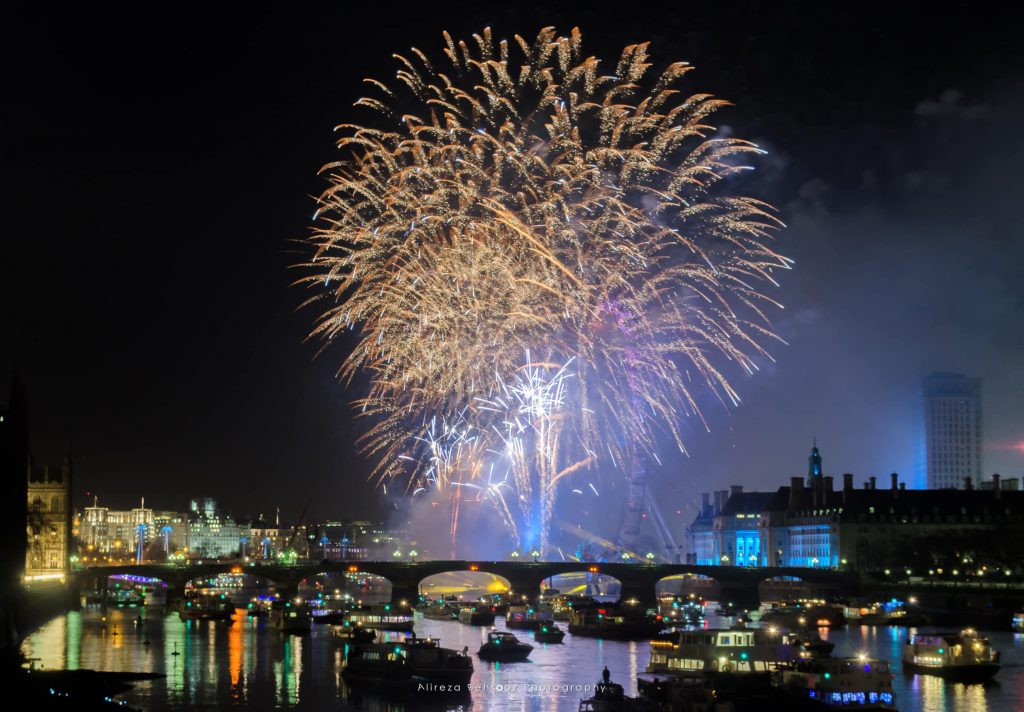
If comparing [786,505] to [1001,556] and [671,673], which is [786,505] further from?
[671,673]

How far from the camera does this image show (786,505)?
193 meters

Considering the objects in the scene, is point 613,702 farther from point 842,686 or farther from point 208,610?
point 208,610

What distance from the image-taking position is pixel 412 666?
225ft

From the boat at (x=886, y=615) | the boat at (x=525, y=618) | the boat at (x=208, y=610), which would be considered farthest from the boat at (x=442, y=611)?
the boat at (x=886, y=615)

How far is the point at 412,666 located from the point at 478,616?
42540 millimetres

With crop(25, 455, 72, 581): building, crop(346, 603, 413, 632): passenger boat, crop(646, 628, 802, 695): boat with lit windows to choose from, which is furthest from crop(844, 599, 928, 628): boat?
crop(25, 455, 72, 581): building

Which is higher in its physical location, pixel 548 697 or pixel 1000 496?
pixel 1000 496

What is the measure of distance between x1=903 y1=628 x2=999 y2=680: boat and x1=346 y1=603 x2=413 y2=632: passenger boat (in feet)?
120

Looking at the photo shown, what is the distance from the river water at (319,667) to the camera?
63.3m

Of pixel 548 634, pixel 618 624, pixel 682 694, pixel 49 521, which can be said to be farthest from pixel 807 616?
pixel 49 521

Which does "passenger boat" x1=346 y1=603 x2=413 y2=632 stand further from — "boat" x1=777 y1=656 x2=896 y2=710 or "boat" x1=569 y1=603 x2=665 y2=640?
"boat" x1=777 y1=656 x2=896 y2=710

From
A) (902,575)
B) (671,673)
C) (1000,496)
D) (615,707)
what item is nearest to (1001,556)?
(902,575)

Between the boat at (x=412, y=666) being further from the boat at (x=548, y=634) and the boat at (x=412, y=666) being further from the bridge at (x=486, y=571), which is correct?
the bridge at (x=486, y=571)

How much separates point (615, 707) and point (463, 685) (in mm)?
13279
